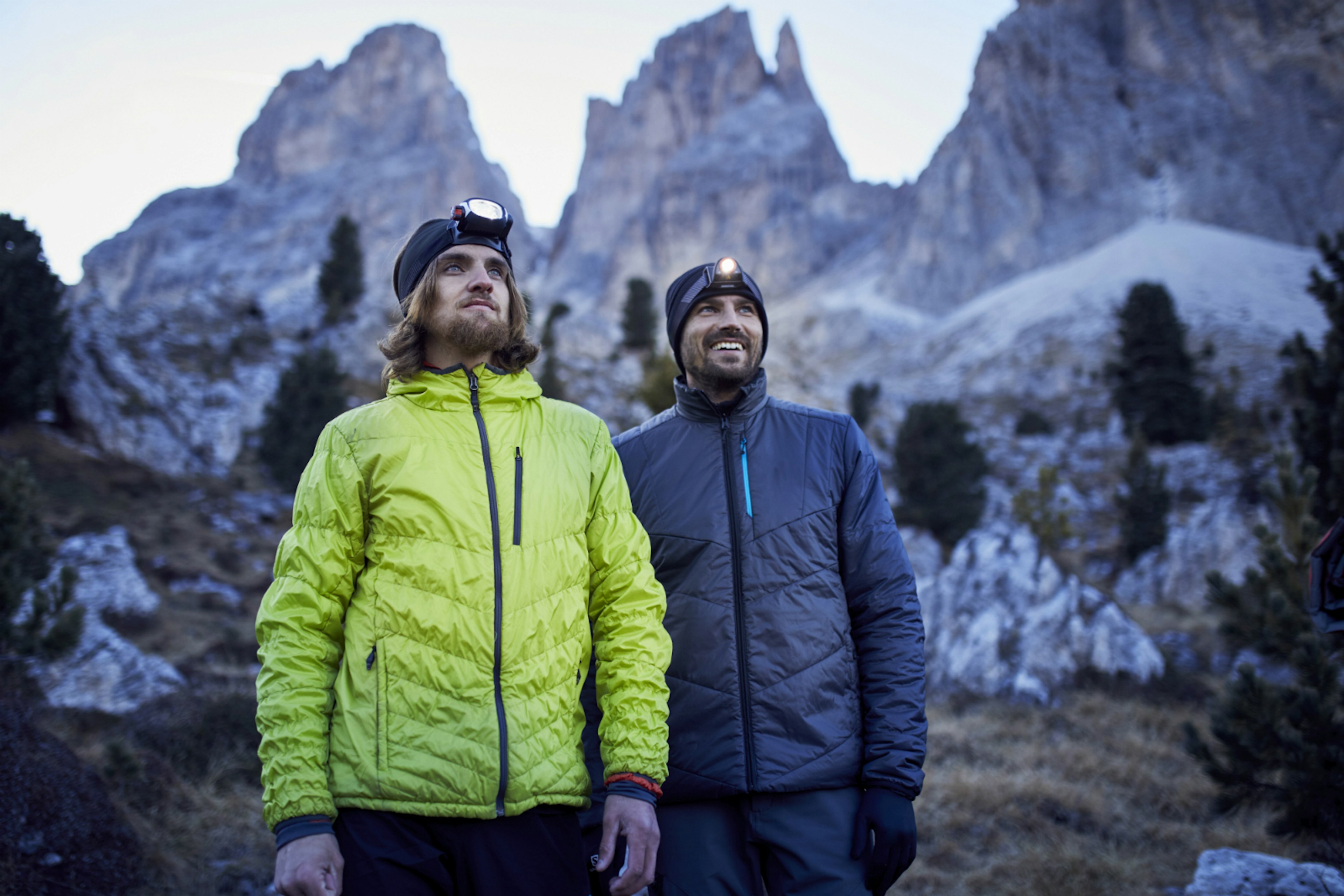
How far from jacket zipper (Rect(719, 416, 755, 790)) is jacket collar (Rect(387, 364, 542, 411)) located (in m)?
0.75

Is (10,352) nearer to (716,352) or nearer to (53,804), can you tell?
(53,804)

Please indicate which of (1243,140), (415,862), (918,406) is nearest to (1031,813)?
(415,862)

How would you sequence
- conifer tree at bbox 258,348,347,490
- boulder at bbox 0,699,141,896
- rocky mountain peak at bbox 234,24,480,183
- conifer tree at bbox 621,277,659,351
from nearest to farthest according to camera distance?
boulder at bbox 0,699,141,896 → conifer tree at bbox 258,348,347,490 → conifer tree at bbox 621,277,659,351 → rocky mountain peak at bbox 234,24,480,183

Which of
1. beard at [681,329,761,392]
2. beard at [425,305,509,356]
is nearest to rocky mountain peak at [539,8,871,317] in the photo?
beard at [681,329,761,392]

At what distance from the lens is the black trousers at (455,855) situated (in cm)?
168

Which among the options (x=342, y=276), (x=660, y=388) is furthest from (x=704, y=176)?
(x=660, y=388)

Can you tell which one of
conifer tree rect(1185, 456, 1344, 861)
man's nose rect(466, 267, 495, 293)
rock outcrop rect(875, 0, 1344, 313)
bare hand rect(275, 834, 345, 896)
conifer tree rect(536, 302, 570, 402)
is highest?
rock outcrop rect(875, 0, 1344, 313)

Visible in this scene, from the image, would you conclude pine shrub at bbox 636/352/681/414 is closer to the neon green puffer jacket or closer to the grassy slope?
the grassy slope

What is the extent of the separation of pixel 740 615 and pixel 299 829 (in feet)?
4.35

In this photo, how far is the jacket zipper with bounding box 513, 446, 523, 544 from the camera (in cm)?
192

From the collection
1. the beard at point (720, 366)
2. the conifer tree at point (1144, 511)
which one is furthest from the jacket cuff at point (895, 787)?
the conifer tree at point (1144, 511)

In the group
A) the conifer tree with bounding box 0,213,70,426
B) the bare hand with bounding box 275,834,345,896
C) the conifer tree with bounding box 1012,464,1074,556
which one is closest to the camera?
the bare hand with bounding box 275,834,345,896

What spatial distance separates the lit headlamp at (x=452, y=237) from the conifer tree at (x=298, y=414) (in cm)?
1519

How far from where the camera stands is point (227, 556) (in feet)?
40.8
